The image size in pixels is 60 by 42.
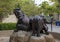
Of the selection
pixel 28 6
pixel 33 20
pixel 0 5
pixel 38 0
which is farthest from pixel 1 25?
pixel 38 0

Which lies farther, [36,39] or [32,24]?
[32,24]

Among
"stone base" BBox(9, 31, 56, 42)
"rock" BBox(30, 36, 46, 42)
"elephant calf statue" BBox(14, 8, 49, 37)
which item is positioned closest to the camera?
"rock" BBox(30, 36, 46, 42)

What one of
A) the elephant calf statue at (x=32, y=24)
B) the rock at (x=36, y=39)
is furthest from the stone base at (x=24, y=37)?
the elephant calf statue at (x=32, y=24)

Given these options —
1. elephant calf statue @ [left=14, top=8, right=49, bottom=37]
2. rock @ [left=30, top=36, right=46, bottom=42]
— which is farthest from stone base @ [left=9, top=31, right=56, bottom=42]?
elephant calf statue @ [left=14, top=8, right=49, bottom=37]

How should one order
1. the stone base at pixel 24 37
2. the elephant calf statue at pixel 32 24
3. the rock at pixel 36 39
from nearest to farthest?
the rock at pixel 36 39
the elephant calf statue at pixel 32 24
the stone base at pixel 24 37

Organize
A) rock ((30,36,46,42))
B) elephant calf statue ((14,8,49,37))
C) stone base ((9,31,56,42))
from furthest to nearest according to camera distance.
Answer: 1. stone base ((9,31,56,42))
2. elephant calf statue ((14,8,49,37))
3. rock ((30,36,46,42))

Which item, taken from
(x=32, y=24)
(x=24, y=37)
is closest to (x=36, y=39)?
(x=32, y=24)

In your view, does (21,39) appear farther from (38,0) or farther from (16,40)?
(38,0)

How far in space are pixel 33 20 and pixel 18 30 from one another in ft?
3.84

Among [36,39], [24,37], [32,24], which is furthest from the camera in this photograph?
[24,37]

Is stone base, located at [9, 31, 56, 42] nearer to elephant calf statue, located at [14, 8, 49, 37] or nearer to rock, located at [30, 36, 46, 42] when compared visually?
rock, located at [30, 36, 46, 42]

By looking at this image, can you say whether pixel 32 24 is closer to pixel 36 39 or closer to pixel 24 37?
pixel 36 39

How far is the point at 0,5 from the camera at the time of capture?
41.9 ft

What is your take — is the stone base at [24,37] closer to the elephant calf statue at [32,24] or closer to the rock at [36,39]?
the rock at [36,39]
